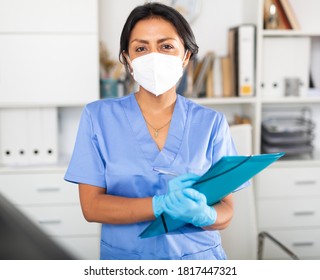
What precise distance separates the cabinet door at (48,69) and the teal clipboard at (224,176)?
1274mm

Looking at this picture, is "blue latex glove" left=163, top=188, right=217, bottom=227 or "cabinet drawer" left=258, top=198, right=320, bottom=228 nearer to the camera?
"blue latex glove" left=163, top=188, right=217, bottom=227

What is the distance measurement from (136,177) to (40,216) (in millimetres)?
1217

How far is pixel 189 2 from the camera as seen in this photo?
231 cm

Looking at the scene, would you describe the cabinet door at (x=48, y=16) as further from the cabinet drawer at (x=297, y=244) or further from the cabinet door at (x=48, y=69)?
the cabinet drawer at (x=297, y=244)

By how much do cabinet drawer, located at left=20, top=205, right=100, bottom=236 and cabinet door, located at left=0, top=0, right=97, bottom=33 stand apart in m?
0.75

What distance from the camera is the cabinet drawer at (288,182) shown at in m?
2.27

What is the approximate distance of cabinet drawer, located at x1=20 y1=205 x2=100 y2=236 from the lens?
2.16 metres

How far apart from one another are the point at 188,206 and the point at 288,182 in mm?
1459

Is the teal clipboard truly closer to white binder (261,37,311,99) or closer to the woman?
the woman

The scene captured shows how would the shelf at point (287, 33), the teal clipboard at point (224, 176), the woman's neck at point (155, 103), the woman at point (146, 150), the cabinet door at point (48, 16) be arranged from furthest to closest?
the shelf at point (287, 33) → the cabinet door at point (48, 16) → the woman's neck at point (155, 103) → the woman at point (146, 150) → the teal clipboard at point (224, 176)

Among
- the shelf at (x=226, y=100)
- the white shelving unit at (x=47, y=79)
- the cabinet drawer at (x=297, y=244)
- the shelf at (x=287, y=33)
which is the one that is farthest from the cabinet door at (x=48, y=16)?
the cabinet drawer at (x=297, y=244)

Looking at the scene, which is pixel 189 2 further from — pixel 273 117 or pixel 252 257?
pixel 252 257

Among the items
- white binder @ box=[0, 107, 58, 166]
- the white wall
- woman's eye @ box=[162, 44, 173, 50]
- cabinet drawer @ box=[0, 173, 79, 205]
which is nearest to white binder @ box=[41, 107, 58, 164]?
white binder @ box=[0, 107, 58, 166]

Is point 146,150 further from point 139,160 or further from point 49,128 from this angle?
point 49,128
